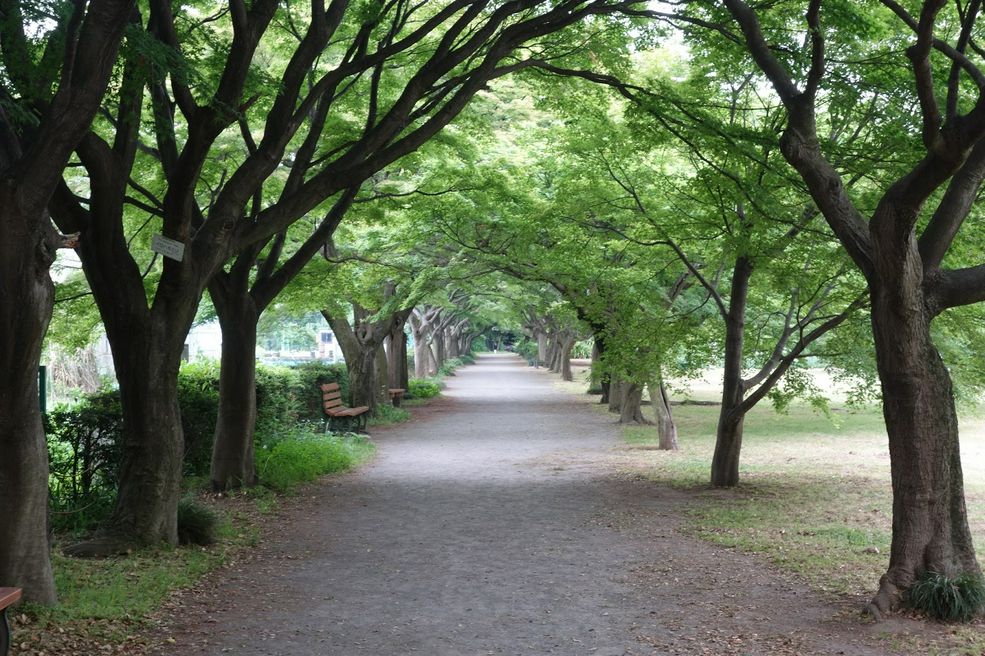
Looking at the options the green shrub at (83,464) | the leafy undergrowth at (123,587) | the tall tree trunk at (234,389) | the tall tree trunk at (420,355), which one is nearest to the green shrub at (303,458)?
the tall tree trunk at (234,389)

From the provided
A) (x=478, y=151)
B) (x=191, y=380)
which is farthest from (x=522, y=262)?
(x=191, y=380)

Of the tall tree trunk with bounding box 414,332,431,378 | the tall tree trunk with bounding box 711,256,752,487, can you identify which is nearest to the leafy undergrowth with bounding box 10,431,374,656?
the tall tree trunk with bounding box 711,256,752,487

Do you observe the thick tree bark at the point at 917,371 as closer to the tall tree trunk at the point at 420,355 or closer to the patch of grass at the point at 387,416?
the patch of grass at the point at 387,416

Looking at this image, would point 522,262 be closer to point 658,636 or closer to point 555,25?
point 555,25

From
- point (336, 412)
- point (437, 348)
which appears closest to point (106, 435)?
point (336, 412)

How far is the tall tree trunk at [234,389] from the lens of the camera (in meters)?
11.4

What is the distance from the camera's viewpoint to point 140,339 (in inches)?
311

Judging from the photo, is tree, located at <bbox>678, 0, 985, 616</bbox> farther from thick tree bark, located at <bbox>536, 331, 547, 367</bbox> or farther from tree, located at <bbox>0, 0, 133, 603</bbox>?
thick tree bark, located at <bbox>536, 331, 547, 367</bbox>

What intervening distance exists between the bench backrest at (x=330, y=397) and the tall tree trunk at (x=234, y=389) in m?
7.85

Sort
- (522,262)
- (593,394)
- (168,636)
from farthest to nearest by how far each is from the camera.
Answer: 1. (593,394)
2. (522,262)
3. (168,636)

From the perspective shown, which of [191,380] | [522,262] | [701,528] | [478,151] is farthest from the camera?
[522,262]

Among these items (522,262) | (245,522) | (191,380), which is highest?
(522,262)

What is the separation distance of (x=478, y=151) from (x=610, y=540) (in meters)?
7.37

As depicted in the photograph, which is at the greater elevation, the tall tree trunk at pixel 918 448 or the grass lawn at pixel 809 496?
the tall tree trunk at pixel 918 448
